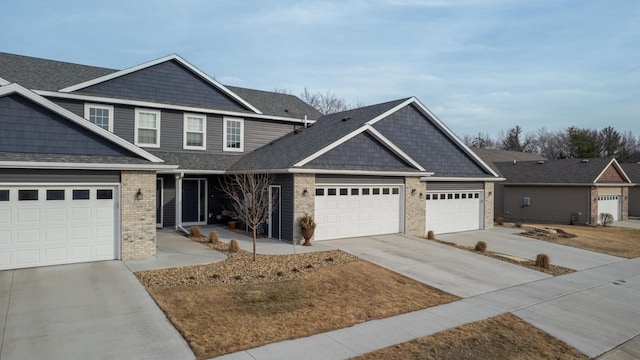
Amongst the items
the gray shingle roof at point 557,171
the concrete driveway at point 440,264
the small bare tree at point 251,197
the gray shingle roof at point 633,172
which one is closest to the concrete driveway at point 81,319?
the small bare tree at point 251,197

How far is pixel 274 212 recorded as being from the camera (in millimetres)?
16406

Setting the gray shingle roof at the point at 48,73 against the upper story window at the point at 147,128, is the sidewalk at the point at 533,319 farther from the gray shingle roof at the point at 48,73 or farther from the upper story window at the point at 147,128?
the gray shingle roof at the point at 48,73

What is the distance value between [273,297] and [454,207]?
14.8 metres

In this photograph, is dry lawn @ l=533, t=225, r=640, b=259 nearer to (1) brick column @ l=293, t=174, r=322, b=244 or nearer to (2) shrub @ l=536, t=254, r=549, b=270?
(2) shrub @ l=536, t=254, r=549, b=270

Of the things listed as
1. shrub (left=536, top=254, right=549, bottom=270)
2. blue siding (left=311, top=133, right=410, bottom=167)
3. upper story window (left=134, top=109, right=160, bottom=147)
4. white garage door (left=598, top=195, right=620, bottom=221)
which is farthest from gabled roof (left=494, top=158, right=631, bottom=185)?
upper story window (left=134, top=109, right=160, bottom=147)

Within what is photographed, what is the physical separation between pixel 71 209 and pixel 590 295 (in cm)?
1436

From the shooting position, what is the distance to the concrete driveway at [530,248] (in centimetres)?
1510

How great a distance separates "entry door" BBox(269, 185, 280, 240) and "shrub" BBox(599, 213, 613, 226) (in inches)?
965

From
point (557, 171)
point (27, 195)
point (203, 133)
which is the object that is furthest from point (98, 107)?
point (557, 171)

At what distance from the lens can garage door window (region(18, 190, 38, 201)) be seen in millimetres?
10711

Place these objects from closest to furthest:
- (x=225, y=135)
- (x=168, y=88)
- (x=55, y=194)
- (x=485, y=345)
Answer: (x=485, y=345) < (x=55, y=194) < (x=168, y=88) < (x=225, y=135)

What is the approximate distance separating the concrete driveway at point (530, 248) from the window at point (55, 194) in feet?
49.9

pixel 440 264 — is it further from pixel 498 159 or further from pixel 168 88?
pixel 498 159

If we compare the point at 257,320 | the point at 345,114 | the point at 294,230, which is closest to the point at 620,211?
the point at 345,114
